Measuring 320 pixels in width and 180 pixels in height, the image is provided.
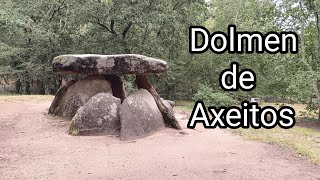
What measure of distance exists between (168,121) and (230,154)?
2.87 meters

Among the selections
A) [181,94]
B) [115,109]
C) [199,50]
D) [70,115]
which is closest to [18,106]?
[70,115]

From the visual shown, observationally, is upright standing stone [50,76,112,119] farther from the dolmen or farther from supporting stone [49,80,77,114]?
supporting stone [49,80,77,114]

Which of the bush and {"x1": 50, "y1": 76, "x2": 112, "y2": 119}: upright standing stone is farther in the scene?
the bush

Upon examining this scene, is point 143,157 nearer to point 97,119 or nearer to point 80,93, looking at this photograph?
point 97,119

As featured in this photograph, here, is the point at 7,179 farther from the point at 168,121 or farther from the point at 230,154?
the point at 168,121

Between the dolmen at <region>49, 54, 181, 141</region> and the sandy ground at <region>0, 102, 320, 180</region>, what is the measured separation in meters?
0.38

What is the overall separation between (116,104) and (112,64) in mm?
1163

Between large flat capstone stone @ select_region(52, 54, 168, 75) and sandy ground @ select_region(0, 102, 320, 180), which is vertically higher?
large flat capstone stone @ select_region(52, 54, 168, 75)

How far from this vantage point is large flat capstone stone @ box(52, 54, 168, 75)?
9820mm

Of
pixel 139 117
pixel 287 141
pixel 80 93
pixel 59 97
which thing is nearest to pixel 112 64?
pixel 139 117

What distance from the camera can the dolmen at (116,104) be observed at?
9.23 m

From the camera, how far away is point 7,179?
5.86 metres

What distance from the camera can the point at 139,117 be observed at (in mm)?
9273

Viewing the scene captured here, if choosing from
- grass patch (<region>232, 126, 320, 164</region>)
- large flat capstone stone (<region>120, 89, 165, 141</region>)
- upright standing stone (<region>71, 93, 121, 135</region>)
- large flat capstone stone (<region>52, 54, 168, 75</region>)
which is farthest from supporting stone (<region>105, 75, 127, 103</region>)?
grass patch (<region>232, 126, 320, 164</region>)
